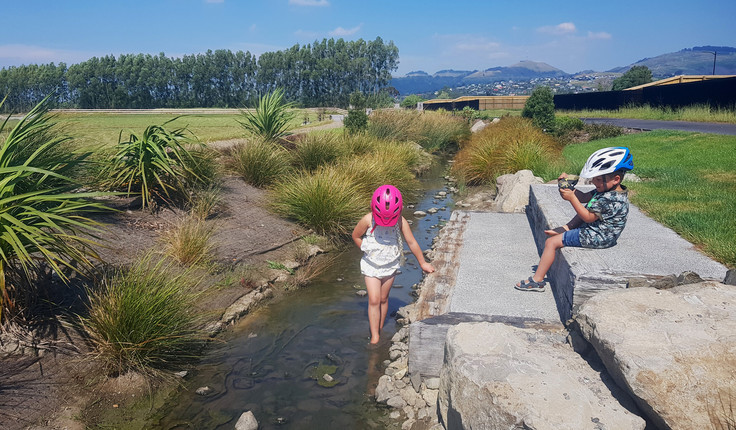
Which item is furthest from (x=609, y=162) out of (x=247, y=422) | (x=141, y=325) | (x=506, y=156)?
(x=506, y=156)

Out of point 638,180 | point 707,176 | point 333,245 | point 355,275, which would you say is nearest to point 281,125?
point 333,245

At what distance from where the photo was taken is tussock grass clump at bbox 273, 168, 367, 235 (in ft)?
28.8

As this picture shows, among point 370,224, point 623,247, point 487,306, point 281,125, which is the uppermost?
point 281,125

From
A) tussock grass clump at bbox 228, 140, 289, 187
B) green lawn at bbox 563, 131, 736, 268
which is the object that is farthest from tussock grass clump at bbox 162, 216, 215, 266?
green lawn at bbox 563, 131, 736, 268

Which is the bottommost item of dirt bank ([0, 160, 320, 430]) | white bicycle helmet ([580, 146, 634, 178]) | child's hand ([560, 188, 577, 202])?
dirt bank ([0, 160, 320, 430])

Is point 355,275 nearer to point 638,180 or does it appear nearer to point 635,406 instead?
point 635,406

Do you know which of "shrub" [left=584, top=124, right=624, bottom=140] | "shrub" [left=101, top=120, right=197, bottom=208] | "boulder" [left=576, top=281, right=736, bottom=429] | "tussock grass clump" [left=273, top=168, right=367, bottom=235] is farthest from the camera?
"shrub" [left=584, top=124, right=624, bottom=140]

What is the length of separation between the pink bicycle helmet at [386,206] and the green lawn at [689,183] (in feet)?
9.76

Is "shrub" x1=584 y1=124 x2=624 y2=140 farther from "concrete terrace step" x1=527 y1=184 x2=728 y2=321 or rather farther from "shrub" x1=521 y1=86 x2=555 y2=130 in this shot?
"concrete terrace step" x1=527 y1=184 x2=728 y2=321

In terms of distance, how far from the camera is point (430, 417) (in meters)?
3.94

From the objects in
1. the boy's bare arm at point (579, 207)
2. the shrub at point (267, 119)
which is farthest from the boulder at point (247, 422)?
the shrub at point (267, 119)

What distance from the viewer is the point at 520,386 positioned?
116 inches

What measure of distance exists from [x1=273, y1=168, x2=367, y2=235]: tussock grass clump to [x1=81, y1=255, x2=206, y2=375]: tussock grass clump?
157 inches

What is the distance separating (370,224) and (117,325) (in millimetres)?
2405
